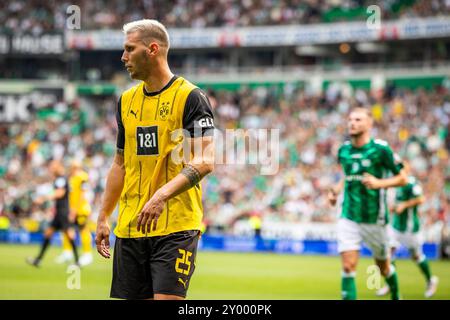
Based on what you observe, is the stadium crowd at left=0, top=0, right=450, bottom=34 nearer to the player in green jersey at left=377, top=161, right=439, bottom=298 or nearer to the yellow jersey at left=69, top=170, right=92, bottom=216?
the yellow jersey at left=69, top=170, right=92, bottom=216

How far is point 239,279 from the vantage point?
17.0 meters

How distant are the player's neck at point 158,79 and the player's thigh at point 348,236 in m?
5.25

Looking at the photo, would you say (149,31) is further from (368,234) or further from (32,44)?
(32,44)

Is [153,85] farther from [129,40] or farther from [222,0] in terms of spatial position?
[222,0]

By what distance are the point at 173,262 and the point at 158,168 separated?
2.30ft

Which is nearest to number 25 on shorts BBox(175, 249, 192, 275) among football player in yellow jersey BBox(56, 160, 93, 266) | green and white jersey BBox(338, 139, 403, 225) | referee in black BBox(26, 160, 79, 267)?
green and white jersey BBox(338, 139, 403, 225)

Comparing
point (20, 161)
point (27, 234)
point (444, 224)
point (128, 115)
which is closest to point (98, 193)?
point (27, 234)

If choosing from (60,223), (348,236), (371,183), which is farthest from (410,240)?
(60,223)

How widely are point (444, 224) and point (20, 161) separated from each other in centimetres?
1953

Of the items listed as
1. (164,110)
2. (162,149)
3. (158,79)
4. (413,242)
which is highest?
(158,79)

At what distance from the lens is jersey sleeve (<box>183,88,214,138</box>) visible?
5938mm

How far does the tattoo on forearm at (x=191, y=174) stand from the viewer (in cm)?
583

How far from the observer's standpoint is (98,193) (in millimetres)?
31828

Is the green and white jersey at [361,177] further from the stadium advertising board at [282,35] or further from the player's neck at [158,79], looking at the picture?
the stadium advertising board at [282,35]
